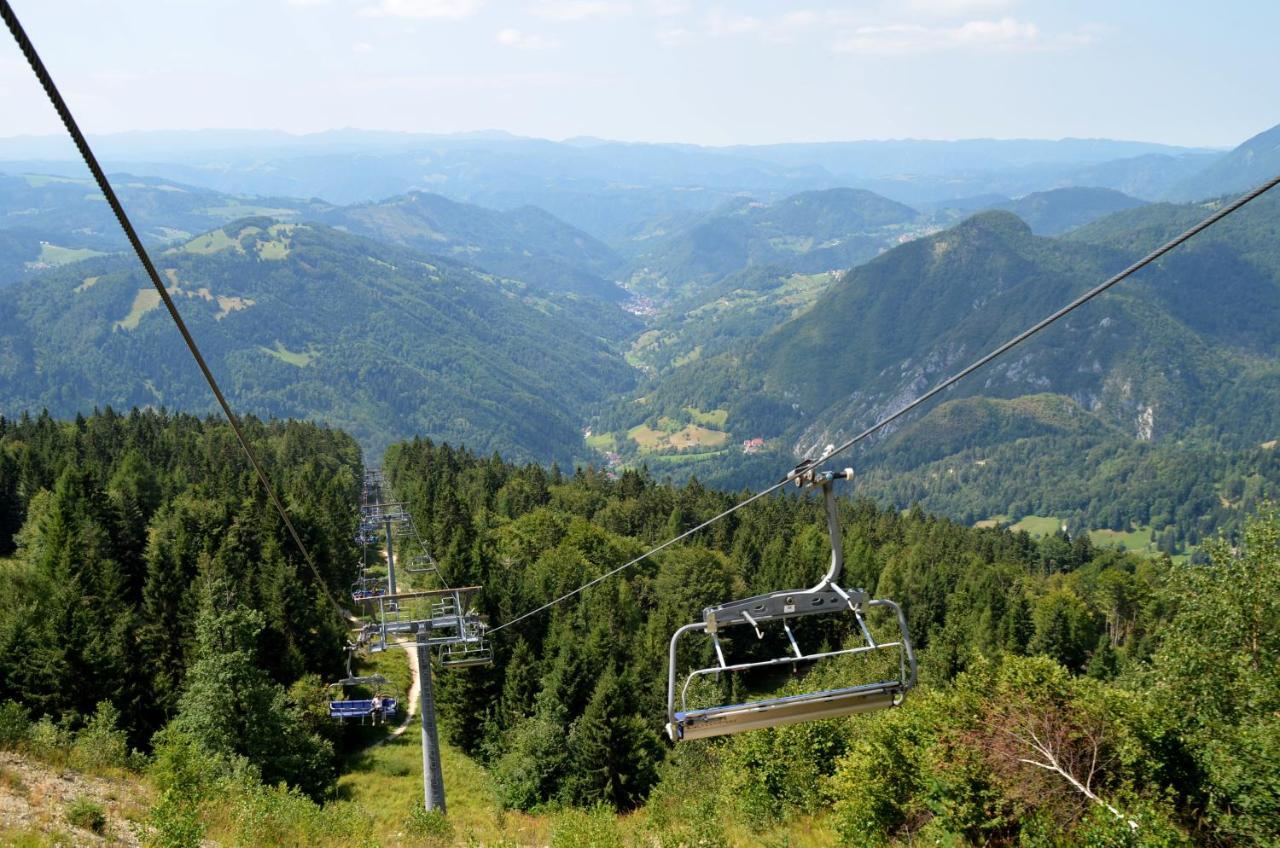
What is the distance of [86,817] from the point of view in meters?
19.8

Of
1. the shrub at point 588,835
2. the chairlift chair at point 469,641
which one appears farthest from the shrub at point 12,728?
the shrub at point 588,835

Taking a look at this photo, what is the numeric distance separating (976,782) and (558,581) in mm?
47433

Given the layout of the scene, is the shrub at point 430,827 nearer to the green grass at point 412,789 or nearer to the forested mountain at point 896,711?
the green grass at point 412,789

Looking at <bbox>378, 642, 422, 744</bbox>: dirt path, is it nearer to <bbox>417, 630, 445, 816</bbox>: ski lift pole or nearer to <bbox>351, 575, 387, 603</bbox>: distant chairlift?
<bbox>351, 575, 387, 603</bbox>: distant chairlift

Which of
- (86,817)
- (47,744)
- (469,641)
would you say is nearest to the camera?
(86,817)

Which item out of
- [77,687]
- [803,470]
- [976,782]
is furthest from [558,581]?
[803,470]

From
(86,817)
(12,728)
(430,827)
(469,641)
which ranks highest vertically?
(86,817)

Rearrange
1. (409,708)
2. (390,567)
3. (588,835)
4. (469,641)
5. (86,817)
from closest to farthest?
(86,817) < (588,835) < (469,641) < (390,567) < (409,708)

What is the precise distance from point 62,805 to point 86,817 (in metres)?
1.47

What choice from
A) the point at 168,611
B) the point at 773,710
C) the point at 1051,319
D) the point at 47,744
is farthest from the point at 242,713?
the point at 1051,319

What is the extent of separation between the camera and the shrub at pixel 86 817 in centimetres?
1955

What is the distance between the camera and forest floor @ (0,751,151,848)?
18234mm

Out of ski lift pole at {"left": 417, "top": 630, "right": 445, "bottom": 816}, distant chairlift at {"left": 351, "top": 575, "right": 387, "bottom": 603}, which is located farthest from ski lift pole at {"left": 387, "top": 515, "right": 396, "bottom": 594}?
ski lift pole at {"left": 417, "top": 630, "right": 445, "bottom": 816}

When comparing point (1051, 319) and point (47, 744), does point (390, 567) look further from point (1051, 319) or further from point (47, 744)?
point (1051, 319)
